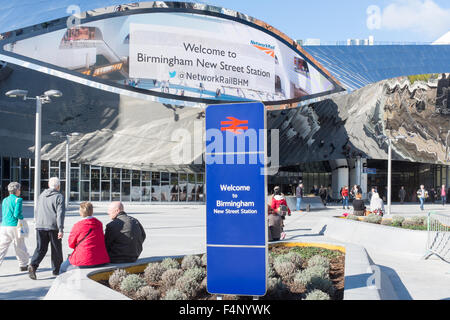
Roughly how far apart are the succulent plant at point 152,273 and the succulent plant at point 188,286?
2.47 feet

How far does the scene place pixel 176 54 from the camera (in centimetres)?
3759

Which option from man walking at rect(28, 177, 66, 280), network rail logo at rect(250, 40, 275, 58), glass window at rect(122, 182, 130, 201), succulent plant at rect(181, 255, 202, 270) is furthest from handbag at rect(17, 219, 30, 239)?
network rail logo at rect(250, 40, 275, 58)

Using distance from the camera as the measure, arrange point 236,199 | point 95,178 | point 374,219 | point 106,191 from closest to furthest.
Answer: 1. point 236,199
2. point 374,219
3. point 106,191
4. point 95,178

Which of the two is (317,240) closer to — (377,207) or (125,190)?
(377,207)

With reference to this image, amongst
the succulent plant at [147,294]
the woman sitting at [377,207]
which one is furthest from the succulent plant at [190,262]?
the woman sitting at [377,207]

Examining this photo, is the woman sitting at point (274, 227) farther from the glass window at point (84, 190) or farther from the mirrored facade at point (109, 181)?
the glass window at point (84, 190)

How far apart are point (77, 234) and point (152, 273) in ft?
4.33

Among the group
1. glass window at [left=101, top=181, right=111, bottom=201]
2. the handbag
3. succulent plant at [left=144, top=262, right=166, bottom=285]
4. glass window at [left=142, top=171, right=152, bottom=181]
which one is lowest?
glass window at [left=101, top=181, right=111, bottom=201]

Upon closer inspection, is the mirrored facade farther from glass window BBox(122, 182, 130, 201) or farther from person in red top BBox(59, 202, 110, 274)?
person in red top BBox(59, 202, 110, 274)

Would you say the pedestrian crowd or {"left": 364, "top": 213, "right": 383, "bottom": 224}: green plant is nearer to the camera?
the pedestrian crowd

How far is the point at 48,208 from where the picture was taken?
8234mm

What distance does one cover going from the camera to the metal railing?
10906mm

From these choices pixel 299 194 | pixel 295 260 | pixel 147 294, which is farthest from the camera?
pixel 299 194

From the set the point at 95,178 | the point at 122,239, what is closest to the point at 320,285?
the point at 122,239
